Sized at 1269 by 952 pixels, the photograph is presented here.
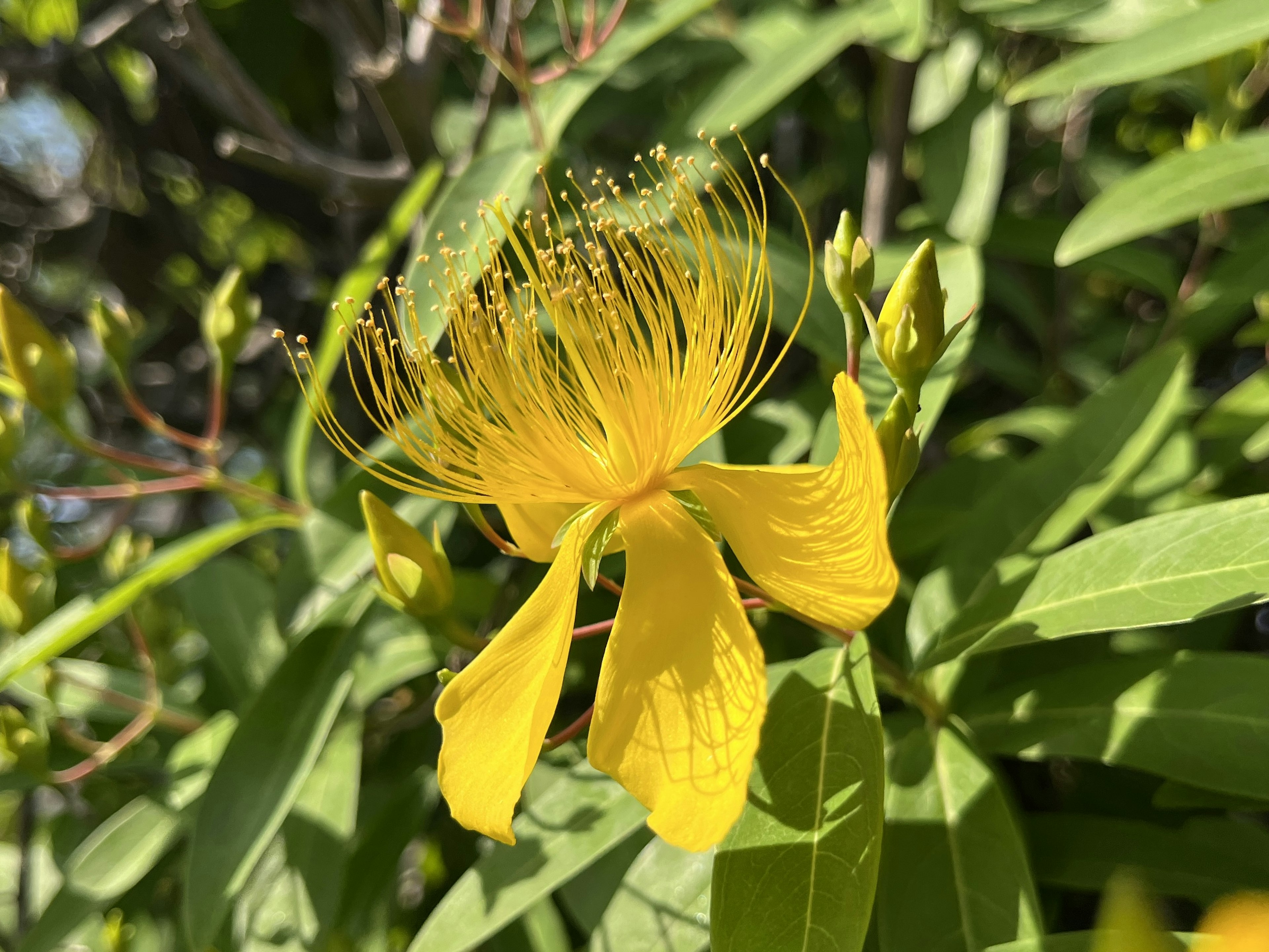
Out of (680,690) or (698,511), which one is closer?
(680,690)

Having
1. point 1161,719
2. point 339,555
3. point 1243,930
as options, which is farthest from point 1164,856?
point 339,555

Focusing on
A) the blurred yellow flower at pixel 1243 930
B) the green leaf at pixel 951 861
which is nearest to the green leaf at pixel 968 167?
the green leaf at pixel 951 861

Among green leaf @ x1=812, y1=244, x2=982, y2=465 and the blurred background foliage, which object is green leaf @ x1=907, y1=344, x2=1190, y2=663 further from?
green leaf @ x1=812, y1=244, x2=982, y2=465

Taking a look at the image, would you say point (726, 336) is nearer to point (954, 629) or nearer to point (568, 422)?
point (568, 422)

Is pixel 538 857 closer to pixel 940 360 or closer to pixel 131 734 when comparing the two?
pixel 940 360

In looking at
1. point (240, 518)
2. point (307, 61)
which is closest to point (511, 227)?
point (240, 518)

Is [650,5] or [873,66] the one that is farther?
[873,66]
